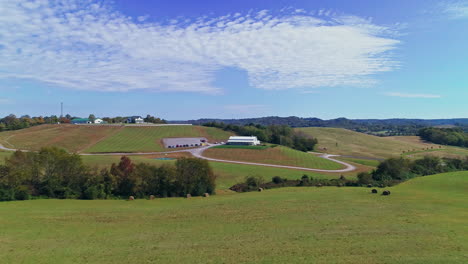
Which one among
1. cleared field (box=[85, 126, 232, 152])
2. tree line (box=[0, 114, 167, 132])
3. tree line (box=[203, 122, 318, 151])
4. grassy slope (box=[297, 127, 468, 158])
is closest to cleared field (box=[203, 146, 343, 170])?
cleared field (box=[85, 126, 232, 152])

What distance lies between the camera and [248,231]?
64.4ft

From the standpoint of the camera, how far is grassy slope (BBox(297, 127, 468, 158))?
11244 centimetres

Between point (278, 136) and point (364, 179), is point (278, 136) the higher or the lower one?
the higher one

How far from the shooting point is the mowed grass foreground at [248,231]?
49.0 feet

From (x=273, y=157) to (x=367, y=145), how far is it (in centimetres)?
7124

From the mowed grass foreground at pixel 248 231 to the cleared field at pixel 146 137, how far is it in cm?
6342

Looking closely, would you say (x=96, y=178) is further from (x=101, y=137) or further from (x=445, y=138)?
(x=445, y=138)

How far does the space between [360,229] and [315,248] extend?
5375 millimetres

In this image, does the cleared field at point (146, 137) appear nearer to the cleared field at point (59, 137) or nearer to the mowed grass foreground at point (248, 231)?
the cleared field at point (59, 137)

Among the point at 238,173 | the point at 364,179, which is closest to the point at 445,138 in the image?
the point at 364,179

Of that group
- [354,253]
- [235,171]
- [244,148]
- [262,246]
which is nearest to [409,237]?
[354,253]

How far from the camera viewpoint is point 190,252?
1564 cm

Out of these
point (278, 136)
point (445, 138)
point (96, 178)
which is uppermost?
point (445, 138)

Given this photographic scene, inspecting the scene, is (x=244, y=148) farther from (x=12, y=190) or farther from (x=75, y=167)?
(x=12, y=190)
